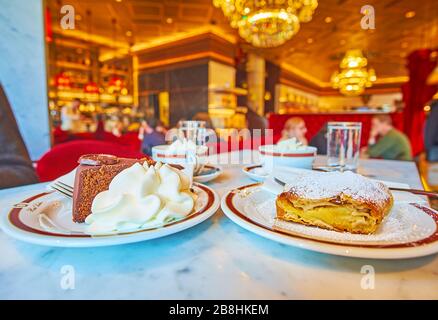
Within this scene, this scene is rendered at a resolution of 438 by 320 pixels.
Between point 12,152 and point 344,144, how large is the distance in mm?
1307

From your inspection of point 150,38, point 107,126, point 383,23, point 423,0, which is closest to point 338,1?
point 423,0

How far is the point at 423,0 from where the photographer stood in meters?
4.88

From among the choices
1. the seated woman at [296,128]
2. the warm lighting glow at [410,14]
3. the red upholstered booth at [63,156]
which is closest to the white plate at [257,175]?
the red upholstered booth at [63,156]

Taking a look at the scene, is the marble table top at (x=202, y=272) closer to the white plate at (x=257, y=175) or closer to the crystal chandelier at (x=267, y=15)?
the white plate at (x=257, y=175)

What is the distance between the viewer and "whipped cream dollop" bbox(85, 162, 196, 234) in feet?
1.42

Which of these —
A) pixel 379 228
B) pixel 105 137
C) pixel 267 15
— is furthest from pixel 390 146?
pixel 105 137

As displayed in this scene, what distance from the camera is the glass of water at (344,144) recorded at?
1.10 m

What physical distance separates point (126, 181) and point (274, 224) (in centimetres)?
27

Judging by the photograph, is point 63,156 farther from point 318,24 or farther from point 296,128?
point 318,24

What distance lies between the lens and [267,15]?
2955 millimetres

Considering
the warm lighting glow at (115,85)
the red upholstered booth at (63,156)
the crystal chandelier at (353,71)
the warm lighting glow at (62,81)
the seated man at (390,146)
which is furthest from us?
the warm lighting glow at (115,85)

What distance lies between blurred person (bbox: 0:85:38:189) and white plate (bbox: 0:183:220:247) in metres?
0.50

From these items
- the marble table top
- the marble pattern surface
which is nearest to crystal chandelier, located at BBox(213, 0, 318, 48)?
the marble pattern surface

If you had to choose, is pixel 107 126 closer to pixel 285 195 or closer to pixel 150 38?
pixel 150 38
